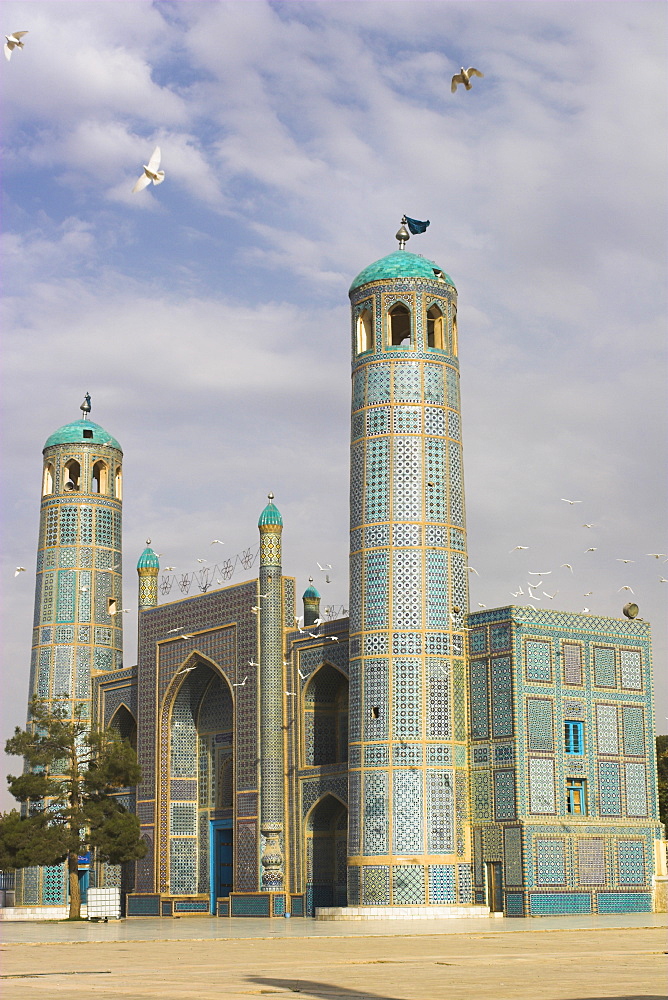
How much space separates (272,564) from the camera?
127 ft

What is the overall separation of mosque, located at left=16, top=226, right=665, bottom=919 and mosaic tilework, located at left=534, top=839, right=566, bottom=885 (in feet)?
0.14

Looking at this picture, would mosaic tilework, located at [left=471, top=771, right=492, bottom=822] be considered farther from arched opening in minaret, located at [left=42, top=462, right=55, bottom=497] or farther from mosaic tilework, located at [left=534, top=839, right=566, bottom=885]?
arched opening in minaret, located at [left=42, top=462, right=55, bottom=497]

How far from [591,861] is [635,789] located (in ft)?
7.92

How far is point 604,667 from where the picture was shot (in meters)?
34.8

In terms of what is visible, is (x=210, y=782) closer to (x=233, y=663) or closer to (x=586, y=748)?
(x=233, y=663)

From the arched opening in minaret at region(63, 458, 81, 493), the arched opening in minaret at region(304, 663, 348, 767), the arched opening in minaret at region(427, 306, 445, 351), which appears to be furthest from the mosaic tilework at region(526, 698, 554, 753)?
the arched opening in minaret at region(63, 458, 81, 493)

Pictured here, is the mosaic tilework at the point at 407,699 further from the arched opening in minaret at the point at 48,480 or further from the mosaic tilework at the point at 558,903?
the arched opening in minaret at the point at 48,480

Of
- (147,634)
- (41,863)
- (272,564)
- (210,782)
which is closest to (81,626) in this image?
(147,634)

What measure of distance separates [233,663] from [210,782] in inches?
182

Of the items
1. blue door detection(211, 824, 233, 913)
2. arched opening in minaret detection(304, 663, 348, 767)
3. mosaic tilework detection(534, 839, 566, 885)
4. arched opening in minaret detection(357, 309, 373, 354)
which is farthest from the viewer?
blue door detection(211, 824, 233, 913)

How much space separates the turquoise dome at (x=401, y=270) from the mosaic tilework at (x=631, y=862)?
1512 cm

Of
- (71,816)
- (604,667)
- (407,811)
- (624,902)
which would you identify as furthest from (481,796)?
(71,816)

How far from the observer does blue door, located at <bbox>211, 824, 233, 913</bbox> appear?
40.3 m

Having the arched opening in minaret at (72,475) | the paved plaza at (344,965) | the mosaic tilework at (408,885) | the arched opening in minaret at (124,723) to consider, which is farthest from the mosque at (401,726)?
the arched opening in minaret at (72,475)
